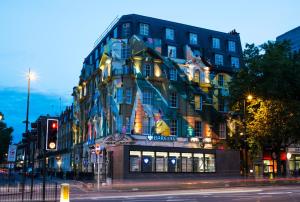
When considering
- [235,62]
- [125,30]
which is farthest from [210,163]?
[125,30]

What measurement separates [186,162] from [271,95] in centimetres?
1153

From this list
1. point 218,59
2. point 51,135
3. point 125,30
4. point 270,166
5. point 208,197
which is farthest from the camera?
point 270,166

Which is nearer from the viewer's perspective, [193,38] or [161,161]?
[161,161]

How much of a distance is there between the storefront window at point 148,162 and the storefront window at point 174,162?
218 centimetres

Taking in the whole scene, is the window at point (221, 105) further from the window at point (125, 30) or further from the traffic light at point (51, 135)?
the traffic light at point (51, 135)

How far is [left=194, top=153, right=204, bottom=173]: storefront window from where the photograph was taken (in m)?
45.4

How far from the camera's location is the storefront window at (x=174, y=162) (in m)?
43.7

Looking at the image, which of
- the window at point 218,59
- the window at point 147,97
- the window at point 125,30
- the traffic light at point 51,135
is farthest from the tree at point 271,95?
the traffic light at point 51,135

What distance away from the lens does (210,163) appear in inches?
1827

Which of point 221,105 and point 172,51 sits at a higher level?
point 172,51

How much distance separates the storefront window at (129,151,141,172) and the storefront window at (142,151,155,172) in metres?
0.52

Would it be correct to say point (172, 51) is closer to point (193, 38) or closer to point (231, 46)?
point (193, 38)

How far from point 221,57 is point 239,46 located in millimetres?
5134

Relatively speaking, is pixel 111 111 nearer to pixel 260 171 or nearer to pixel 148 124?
pixel 148 124
